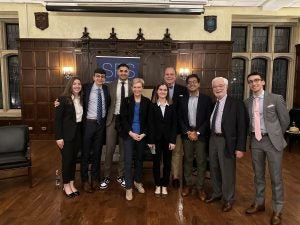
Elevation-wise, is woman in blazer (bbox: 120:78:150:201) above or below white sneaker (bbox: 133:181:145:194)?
above

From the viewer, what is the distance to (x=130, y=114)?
3.41m

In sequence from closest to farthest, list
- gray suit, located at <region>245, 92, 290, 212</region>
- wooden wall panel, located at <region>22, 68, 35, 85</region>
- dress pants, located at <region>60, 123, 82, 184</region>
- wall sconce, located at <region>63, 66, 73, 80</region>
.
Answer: gray suit, located at <region>245, 92, 290, 212</region> < dress pants, located at <region>60, 123, 82, 184</region> < wall sconce, located at <region>63, 66, 73, 80</region> < wooden wall panel, located at <region>22, 68, 35, 85</region>

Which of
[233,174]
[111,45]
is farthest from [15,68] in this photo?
[233,174]

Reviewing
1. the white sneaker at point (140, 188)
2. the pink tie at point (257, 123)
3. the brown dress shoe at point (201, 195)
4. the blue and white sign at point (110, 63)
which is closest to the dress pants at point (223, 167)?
the brown dress shoe at point (201, 195)

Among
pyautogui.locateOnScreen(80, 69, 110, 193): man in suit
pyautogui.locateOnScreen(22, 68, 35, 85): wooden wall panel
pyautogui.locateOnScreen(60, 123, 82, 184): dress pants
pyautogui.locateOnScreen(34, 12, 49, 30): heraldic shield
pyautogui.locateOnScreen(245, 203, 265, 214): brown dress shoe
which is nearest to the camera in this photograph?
pyautogui.locateOnScreen(245, 203, 265, 214): brown dress shoe

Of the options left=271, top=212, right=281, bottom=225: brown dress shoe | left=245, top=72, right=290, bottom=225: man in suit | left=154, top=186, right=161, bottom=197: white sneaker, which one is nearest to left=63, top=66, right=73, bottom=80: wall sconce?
left=154, top=186, right=161, bottom=197: white sneaker

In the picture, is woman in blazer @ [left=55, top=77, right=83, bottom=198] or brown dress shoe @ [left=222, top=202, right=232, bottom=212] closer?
brown dress shoe @ [left=222, top=202, right=232, bottom=212]

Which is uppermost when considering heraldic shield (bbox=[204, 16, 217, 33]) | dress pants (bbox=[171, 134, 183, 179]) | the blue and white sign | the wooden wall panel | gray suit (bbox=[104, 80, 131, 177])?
heraldic shield (bbox=[204, 16, 217, 33])

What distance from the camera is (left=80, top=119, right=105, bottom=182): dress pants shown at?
3566 millimetres

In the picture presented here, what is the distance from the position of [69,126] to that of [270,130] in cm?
239

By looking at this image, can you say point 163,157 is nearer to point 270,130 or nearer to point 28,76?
point 270,130

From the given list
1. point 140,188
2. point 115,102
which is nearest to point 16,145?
point 115,102

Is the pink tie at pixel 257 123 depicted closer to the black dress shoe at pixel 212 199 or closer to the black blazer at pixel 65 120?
the black dress shoe at pixel 212 199

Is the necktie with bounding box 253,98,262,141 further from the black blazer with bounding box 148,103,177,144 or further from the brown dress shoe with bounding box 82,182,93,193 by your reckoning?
the brown dress shoe with bounding box 82,182,93,193
